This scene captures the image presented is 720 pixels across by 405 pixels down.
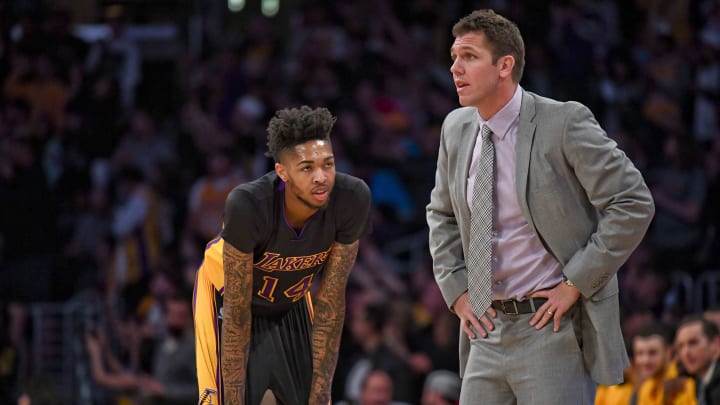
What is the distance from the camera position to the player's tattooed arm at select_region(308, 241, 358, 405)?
189 inches

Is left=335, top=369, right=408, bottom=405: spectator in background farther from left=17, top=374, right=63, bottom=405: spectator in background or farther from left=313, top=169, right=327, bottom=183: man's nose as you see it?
left=313, top=169, right=327, bottom=183: man's nose

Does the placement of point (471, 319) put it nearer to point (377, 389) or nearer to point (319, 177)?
point (319, 177)

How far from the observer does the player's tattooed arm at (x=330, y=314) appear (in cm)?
480

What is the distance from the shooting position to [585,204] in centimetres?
411

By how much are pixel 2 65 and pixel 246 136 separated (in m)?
2.80

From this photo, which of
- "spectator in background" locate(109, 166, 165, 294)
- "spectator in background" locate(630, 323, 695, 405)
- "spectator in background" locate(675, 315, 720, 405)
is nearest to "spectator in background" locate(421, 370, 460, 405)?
"spectator in background" locate(630, 323, 695, 405)

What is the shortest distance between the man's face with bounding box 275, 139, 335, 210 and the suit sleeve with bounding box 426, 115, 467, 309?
0.44 m

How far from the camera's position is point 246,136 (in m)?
10.5

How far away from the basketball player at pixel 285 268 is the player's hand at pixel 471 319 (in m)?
0.65

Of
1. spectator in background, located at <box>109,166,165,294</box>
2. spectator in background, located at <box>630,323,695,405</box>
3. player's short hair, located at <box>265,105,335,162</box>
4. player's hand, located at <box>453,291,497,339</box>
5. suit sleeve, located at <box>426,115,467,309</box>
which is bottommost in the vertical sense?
spectator in background, located at <box>630,323,695,405</box>

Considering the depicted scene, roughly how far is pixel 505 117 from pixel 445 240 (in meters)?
0.55

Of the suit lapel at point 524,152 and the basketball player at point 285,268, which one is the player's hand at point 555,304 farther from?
the basketball player at point 285,268

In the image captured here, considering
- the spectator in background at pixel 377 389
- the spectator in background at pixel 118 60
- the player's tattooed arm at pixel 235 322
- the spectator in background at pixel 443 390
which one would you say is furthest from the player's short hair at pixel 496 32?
the spectator in background at pixel 118 60

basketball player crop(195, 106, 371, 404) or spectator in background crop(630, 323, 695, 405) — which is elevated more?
basketball player crop(195, 106, 371, 404)
